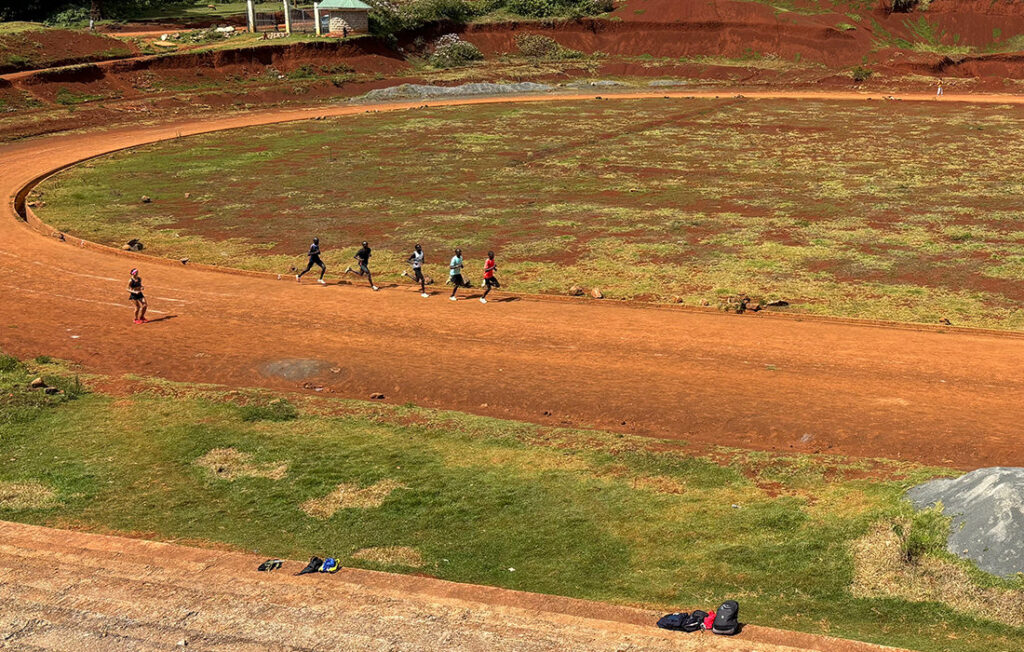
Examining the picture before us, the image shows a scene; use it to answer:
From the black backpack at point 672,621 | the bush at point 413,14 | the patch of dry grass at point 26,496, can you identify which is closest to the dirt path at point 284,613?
the black backpack at point 672,621

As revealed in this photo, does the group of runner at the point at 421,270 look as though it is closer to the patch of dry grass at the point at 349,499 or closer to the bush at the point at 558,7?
the patch of dry grass at the point at 349,499

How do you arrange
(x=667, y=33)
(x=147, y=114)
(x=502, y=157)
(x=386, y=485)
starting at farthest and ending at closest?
(x=667, y=33), (x=147, y=114), (x=502, y=157), (x=386, y=485)

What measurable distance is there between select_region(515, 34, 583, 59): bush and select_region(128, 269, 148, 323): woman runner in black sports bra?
75616 mm

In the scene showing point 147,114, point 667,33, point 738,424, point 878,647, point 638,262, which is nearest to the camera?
point 878,647

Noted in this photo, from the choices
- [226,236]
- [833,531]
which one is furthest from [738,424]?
[226,236]

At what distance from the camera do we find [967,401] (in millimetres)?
20422

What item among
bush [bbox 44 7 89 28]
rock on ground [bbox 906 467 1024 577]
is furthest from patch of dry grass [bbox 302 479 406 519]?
bush [bbox 44 7 89 28]

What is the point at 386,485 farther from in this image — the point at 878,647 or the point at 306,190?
the point at 306,190

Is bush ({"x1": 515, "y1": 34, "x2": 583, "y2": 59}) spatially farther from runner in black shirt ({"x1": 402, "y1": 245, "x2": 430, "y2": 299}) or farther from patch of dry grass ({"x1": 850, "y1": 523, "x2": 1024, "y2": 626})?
patch of dry grass ({"x1": 850, "y1": 523, "x2": 1024, "y2": 626})

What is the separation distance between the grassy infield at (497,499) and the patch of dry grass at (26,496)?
1.9 inches

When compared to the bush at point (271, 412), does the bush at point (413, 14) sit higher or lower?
higher

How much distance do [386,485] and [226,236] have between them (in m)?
22.5

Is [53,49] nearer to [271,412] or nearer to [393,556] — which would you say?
[271,412]

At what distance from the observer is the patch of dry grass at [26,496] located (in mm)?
16328
